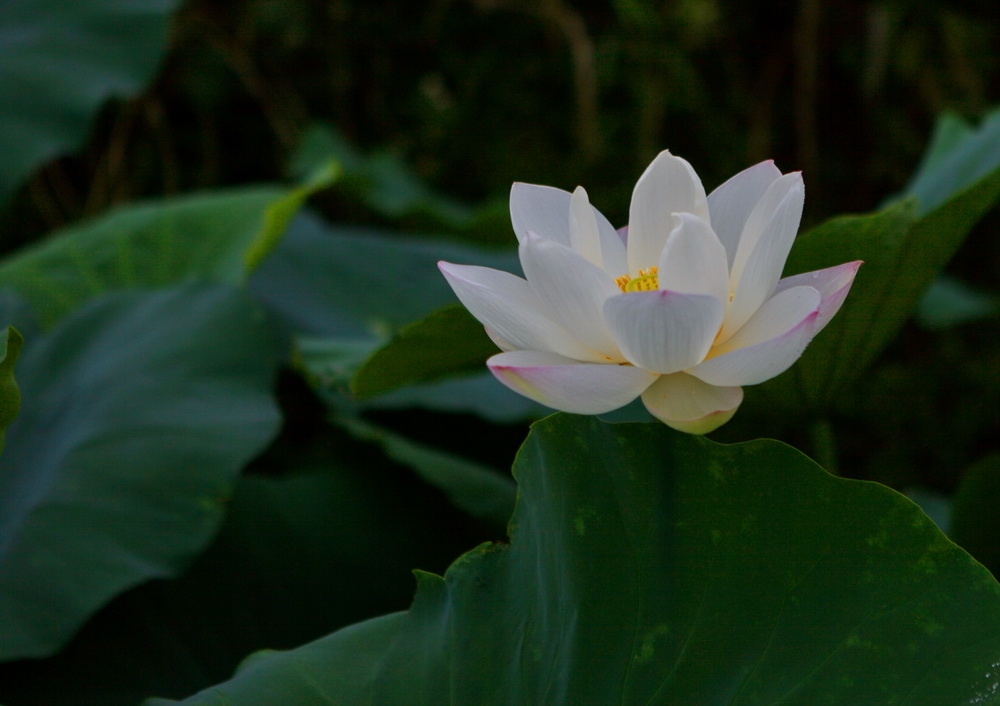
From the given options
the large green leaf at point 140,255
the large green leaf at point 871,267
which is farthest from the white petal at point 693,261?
the large green leaf at point 140,255

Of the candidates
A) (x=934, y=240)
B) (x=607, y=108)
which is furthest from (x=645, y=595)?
(x=607, y=108)

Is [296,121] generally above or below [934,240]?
below

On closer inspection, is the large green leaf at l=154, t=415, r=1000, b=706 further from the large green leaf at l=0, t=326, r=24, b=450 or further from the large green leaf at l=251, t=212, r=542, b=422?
the large green leaf at l=251, t=212, r=542, b=422

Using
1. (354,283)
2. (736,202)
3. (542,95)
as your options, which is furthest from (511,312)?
(542,95)

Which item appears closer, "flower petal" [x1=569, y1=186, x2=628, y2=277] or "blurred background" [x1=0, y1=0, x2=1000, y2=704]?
"flower petal" [x1=569, y1=186, x2=628, y2=277]

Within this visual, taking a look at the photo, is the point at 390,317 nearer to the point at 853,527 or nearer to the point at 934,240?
the point at 934,240

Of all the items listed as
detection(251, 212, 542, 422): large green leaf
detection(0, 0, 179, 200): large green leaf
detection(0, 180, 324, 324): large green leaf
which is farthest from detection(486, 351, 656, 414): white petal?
detection(0, 0, 179, 200): large green leaf

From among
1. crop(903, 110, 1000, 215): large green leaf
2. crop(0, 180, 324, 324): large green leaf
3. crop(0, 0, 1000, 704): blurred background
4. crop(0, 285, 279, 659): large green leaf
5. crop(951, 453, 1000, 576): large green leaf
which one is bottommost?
crop(0, 0, 1000, 704): blurred background
